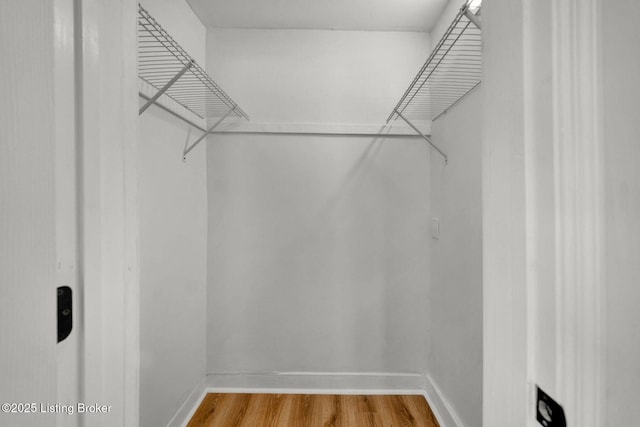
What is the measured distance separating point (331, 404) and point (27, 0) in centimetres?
200

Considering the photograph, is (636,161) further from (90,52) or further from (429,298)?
(429,298)

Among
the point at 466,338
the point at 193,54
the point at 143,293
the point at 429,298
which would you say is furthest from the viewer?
the point at 429,298

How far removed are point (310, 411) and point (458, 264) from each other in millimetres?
1178

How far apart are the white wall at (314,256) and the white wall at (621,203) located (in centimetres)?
154

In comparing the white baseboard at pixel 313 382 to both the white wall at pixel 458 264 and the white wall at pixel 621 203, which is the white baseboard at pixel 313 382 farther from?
the white wall at pixel 621 203

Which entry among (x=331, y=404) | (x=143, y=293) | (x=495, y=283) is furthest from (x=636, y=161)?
(x=331, y=404)

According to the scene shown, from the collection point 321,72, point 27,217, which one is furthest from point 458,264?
point 27,217

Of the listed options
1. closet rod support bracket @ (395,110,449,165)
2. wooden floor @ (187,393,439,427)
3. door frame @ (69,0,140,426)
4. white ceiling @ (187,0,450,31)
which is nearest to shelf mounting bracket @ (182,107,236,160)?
white ceiling @ (187,0,450,31)

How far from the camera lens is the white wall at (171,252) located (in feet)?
4.11

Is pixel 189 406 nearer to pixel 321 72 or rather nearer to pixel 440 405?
pixel 440 405

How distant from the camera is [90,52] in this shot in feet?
1.36

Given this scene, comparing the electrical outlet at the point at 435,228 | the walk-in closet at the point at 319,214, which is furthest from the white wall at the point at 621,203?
the electrical outlet at the point at 435,228

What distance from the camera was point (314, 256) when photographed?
187 centimetres

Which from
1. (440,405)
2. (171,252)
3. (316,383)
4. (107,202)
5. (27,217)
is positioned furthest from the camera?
(316,383)
